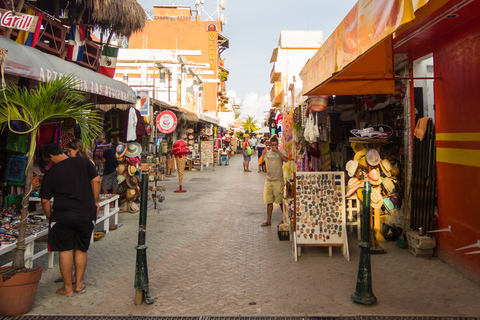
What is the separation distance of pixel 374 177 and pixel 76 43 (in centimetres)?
673

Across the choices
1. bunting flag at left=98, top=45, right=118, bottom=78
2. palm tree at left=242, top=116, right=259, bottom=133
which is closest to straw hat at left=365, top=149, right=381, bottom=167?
bunting flag at left=98, top=45, right=118, bottom=78

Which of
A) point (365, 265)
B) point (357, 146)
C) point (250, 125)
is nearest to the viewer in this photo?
point (365, 265)

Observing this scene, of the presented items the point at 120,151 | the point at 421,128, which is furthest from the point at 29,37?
the point at 421,128

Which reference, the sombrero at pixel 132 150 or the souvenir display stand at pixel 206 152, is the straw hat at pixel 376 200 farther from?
the souvenir display stand at pixel 206 152

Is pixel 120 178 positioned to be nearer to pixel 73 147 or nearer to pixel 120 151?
pixel 120 151

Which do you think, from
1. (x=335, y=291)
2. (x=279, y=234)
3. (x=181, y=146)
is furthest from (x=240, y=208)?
(x=335, y=291)

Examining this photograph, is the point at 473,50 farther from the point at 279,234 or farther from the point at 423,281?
the point at 279,234

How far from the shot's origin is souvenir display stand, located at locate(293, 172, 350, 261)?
5.83 m

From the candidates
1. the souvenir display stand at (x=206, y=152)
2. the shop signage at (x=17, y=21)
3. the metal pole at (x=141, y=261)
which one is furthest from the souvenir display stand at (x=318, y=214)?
the souvenir display stand at (x=206, y=152)

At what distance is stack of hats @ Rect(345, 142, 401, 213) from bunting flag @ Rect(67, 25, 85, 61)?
6249 mm

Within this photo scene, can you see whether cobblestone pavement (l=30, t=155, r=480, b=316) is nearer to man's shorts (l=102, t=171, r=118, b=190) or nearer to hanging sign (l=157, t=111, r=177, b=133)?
man's shorts (l=102, t=171, r=118, b=190)

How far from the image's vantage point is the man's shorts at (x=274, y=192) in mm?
7617

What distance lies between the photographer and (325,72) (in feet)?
16.1

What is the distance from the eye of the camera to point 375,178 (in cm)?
609
